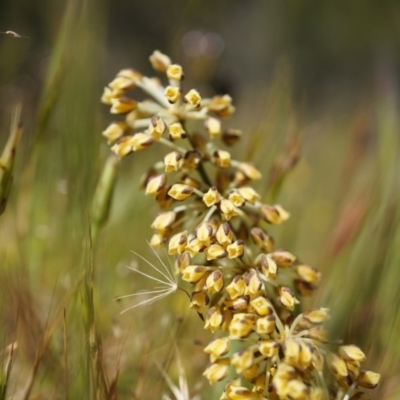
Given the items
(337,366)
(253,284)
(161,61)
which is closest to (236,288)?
(253,284)

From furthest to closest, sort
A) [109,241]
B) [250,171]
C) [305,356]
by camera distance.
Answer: [109,241] → [250,171] → [305,356]

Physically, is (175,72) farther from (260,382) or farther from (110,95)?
(260,382)

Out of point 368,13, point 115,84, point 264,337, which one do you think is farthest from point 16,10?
point 368,13

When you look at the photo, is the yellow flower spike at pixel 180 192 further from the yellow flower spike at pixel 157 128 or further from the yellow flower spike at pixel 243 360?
the yellow flower spike at pixel 243 360

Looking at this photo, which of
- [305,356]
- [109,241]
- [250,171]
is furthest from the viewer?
[109,241]

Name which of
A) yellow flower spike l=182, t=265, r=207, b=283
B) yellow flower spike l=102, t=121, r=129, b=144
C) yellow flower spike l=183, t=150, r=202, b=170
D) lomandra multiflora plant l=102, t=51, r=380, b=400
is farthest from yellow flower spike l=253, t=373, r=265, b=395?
yellow flower spike l=102, t=121, r=129, b=144

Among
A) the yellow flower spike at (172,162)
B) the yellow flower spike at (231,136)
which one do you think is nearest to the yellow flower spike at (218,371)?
the yellow flower spike at (172,162)

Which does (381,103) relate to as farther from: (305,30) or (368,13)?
(368,13)
